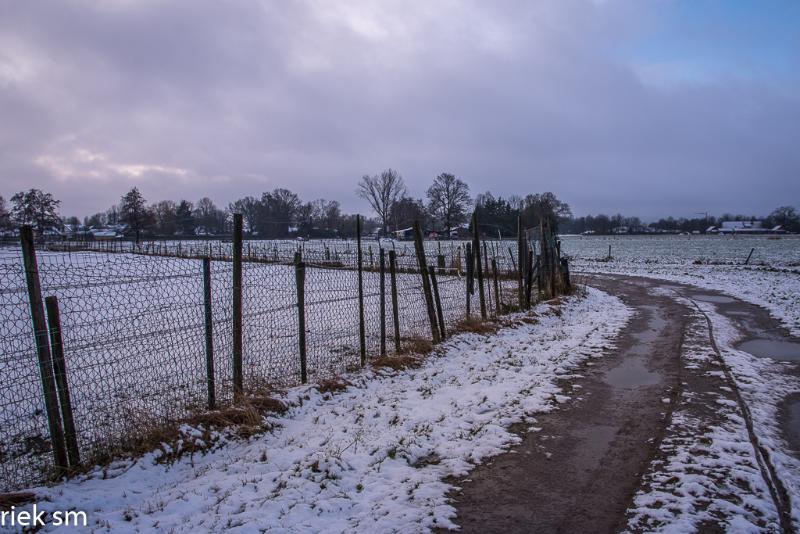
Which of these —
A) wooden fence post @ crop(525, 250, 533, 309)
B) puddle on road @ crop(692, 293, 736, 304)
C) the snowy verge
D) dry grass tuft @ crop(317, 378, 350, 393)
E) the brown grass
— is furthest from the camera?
puddle on road @ crop(692, 293, 736, 304)

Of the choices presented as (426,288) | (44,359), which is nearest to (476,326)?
(426,288)

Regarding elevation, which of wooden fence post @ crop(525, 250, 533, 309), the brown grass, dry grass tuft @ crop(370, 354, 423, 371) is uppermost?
wooden fence post @ crop(525, 250, 533, 309)

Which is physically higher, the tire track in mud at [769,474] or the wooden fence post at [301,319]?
the wooden fence post at [301,319]

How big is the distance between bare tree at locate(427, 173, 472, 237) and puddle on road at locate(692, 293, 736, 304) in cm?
7473

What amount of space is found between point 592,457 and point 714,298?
16.3 metres

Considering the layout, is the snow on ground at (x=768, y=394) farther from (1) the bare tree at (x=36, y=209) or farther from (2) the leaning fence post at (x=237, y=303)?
(1) the bare tree at (x=36, y=209)

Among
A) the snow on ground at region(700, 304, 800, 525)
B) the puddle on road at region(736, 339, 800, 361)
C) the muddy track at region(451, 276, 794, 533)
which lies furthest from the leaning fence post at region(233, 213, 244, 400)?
the puddle on road at region(736, 339, 800, 361)

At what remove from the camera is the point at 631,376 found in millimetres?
7832

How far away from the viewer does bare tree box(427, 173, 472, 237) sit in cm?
9553

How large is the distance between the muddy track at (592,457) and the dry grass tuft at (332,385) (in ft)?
8.43

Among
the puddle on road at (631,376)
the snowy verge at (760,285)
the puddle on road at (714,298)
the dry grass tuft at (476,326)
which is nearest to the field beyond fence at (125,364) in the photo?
the dry grass tuft at (476,326)

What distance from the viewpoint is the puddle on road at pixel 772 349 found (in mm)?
8977

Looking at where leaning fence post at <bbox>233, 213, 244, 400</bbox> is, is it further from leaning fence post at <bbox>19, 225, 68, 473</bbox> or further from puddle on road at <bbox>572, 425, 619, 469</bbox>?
puddle on road at <bbox>572, 425, 619, 469</bbox>

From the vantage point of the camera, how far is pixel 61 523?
362cm
